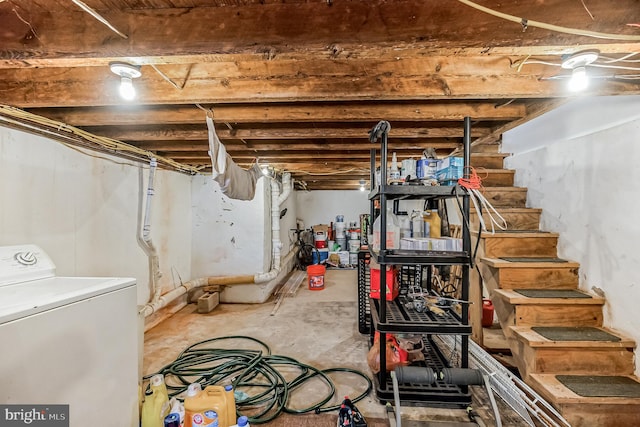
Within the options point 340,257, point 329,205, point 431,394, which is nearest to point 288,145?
point 431,394

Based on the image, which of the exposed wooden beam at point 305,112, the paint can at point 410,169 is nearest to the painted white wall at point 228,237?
the exposed wooden beam at point 305,112

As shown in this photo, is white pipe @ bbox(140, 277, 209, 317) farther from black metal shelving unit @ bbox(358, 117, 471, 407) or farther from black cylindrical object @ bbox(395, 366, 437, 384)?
black cylindrical object @ bbox(395, 366, 437, 384)

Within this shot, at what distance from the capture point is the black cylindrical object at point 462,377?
1.50m

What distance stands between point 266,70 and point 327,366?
90.6 inches

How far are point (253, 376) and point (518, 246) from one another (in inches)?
96.4

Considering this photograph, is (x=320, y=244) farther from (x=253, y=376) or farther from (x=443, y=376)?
(x=443, y=376)

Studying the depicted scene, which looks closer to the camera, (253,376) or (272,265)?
(253,376)

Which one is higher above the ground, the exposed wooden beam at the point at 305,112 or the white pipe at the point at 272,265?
the exposed wooden beam at the point at 305,112

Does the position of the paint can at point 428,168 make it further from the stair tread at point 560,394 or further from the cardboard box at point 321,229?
the cardboard box at point 321,229

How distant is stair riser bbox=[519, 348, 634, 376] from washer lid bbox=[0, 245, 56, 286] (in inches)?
114

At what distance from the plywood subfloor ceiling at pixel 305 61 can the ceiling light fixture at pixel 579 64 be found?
0.04 meters

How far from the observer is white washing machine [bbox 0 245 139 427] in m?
0.95

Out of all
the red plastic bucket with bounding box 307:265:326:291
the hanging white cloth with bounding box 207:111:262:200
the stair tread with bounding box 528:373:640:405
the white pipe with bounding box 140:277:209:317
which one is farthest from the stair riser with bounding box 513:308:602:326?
the red plastic bucket with bounding box 307:265:326:291

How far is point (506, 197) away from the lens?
2842mm
